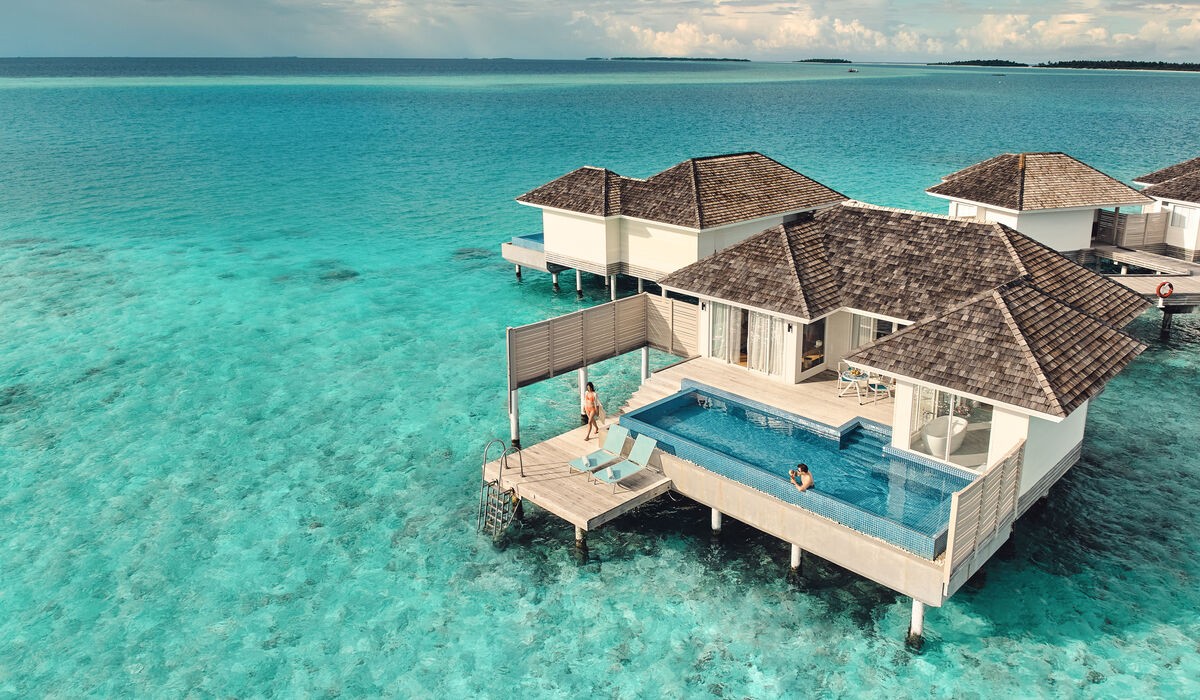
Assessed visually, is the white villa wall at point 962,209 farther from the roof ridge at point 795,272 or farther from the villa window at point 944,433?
the villa window at point 944,433

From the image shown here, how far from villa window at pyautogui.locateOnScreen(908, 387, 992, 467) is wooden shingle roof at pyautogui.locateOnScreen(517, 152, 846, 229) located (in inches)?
570

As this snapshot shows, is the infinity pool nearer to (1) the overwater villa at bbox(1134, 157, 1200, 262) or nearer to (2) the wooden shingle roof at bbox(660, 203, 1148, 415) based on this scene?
(2) the wooden shingle roof at bbox(660, 203, 1148, 415)

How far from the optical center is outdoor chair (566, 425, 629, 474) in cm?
2055

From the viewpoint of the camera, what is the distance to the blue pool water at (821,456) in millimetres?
17781

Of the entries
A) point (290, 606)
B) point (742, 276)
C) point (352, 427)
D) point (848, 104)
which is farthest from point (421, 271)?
point (848, 104)

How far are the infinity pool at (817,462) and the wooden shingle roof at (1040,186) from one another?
58.1 feet

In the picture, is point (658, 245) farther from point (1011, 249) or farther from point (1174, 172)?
point (1174, 172)

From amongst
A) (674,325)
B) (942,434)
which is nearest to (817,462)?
(942,434)

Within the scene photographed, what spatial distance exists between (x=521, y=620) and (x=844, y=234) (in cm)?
1409

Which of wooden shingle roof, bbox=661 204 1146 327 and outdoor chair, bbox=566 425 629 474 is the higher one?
wooden shingle roof, bbox=661 204 1146 327

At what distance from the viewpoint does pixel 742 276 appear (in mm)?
24000

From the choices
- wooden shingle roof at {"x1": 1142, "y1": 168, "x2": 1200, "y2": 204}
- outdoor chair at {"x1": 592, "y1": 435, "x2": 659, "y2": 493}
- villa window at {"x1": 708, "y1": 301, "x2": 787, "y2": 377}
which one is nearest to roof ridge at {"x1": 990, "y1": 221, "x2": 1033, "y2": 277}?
villa window at {"x1": 708, "y1": 301, "x2": 787, "y2": 377}

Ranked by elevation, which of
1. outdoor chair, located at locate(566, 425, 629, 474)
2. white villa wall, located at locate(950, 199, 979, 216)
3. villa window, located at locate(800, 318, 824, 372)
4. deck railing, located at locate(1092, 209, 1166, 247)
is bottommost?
outdoor chair, located at locate(566, 425, 629, 474)

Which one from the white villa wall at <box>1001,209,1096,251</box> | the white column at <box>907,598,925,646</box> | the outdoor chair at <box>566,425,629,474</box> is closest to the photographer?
the white column at <box>907,598,925,646</box>
